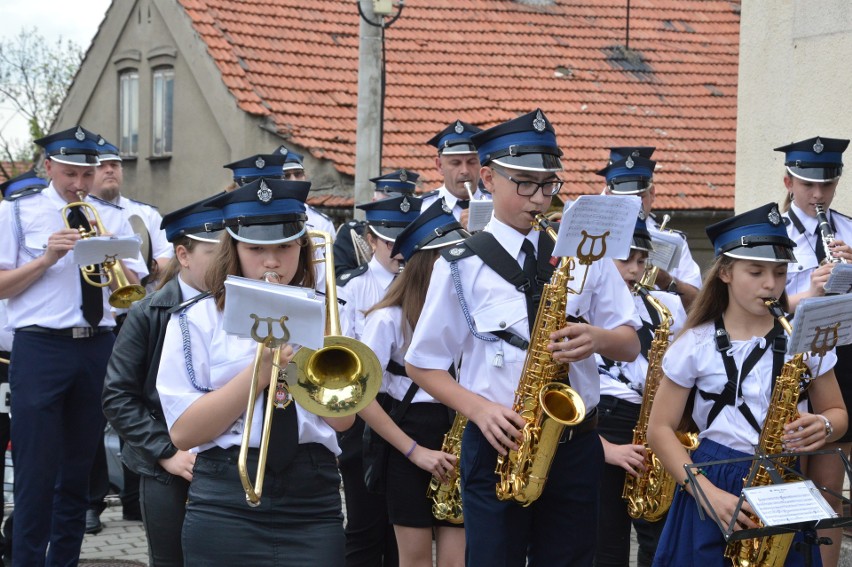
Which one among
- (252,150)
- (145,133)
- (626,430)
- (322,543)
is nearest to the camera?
(322,543)

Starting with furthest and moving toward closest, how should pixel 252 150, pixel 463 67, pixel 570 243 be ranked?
1. pixel 463 67
2. pixel 252 150
3. pixel 570 243

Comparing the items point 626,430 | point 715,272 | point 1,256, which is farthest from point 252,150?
point 715,272

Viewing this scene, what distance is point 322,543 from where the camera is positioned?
172 inches

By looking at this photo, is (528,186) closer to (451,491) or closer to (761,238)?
(761,238)

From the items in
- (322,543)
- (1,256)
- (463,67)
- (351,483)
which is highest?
(463,67)

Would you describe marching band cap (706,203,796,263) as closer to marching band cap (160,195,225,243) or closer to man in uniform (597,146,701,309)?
marching band cap (160,195,225,243)

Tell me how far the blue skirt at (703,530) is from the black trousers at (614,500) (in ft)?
4.81

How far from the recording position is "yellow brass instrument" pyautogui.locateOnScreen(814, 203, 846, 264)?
640 cm

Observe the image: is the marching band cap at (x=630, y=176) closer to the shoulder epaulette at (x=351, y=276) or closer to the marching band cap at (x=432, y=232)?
the shoulder epaulette at (x=351, y=276)

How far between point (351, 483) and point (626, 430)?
1467mm

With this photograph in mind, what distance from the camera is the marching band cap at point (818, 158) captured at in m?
6.80

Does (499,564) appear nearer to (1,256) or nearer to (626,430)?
(626,430)

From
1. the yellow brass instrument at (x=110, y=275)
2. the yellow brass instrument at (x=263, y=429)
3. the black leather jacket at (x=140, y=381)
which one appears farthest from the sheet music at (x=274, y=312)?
the yellow brass instrument at (x=110, y=275)

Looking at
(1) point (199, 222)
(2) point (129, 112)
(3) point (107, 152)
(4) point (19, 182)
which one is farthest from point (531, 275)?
(2) point (129, 112)
